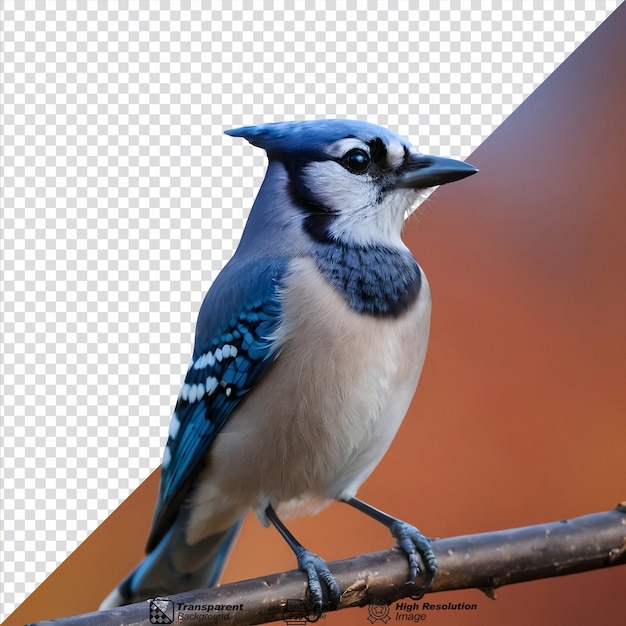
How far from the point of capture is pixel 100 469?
1.82 m

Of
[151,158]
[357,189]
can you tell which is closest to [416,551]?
[357,189]

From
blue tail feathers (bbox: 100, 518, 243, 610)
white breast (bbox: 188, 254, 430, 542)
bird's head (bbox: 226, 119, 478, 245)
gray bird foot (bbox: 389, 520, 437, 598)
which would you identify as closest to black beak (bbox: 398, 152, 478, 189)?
bird's head (bbox: 226, 119, 478, 245)

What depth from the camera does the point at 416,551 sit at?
1331 millimetres

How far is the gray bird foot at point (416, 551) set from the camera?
1.30 m

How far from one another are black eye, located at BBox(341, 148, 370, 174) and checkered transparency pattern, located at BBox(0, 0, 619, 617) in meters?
0.35

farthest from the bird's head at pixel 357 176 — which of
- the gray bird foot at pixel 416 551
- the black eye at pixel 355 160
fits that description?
the gray bird foot at pixel 416 551

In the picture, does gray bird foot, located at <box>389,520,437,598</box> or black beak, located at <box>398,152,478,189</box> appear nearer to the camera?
gray bird foot, located at <box>389,520,437,598</box>

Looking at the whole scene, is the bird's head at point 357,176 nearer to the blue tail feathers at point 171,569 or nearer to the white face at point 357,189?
the white face at point 357,189

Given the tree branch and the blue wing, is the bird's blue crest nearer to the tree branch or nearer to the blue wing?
the blue wing

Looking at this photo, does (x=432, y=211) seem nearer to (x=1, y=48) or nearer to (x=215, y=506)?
(x=215, y=506)

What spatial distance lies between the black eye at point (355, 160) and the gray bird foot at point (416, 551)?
0.64m

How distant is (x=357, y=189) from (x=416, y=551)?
636mm

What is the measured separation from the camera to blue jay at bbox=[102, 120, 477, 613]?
53.6 inches

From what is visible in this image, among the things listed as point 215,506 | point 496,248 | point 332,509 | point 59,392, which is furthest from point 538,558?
point 59,392
